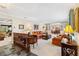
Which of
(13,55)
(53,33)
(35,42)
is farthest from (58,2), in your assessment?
(13,55)

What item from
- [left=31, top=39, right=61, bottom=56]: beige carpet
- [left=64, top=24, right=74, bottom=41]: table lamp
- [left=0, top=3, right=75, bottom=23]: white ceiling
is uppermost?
[left=0, top=3, right=75, bottom=23]: white ceiling

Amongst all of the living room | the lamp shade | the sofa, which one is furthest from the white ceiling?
the sofa

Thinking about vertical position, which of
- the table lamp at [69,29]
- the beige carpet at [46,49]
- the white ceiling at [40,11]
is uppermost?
the white ceiling at [40,11]

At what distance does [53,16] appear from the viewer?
2207 mm

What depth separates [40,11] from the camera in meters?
2.22

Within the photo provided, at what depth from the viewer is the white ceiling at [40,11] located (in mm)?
2195

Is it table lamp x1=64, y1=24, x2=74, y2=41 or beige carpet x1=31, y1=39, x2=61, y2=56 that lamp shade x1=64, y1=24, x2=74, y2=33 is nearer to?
table lamp x1=64, y1=24, x2=74, y2=41

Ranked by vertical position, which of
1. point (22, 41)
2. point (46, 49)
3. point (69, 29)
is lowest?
point (46, 49)

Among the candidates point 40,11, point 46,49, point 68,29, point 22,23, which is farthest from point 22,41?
point 68,29

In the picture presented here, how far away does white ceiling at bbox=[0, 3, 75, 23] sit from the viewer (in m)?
2.20

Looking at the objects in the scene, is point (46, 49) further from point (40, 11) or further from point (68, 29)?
point (40, 11)

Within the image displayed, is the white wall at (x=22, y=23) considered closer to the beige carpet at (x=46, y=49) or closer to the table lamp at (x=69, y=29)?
the beige carpet at (x=46, y=49)

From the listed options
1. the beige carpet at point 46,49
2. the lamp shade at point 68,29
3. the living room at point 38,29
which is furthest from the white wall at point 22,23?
the lamp shade at point 68,29

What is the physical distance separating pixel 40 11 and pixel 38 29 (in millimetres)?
262
